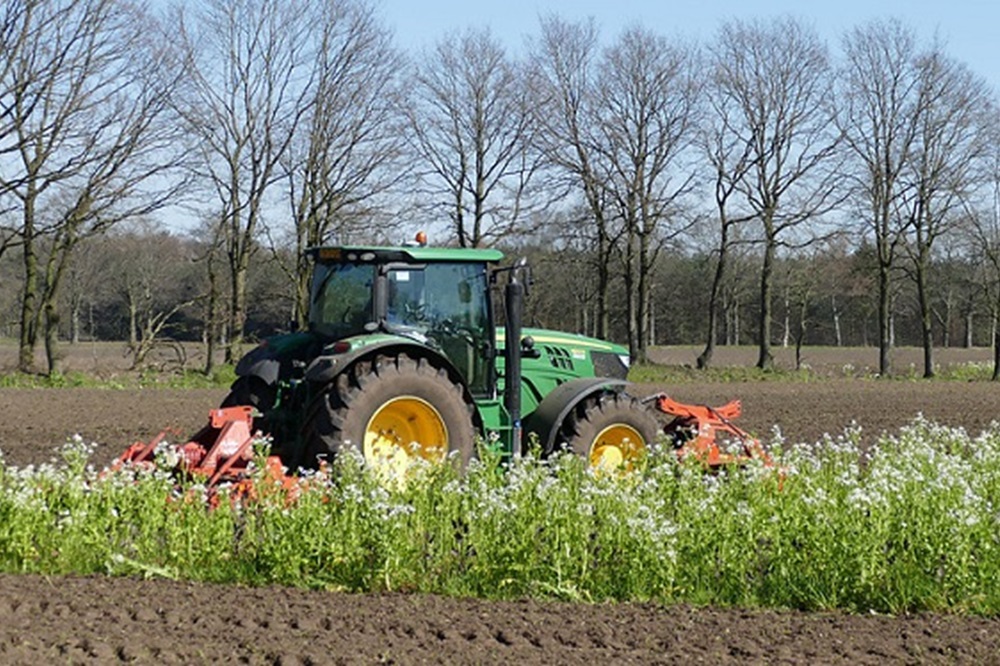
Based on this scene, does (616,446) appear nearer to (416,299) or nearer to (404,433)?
(404,433)

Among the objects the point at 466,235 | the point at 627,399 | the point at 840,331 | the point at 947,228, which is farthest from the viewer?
the point at 840,331

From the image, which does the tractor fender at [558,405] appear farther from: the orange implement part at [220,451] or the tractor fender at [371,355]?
the orange implement part at [220,451]

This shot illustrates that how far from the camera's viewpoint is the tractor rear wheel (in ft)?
35.2

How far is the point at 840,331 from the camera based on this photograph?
70.7m

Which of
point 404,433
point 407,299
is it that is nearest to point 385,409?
point 404,433

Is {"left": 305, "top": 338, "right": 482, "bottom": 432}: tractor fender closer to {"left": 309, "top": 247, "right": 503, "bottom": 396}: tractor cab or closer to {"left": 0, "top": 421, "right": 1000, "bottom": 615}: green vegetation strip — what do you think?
{"left": 309, "top": 247, "right": 503, "bottom": 396}: tractor cab

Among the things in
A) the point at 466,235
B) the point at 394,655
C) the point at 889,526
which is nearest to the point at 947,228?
the point at 466,235

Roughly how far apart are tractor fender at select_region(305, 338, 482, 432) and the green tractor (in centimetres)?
1

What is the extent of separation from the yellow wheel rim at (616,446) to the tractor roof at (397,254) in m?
1.98

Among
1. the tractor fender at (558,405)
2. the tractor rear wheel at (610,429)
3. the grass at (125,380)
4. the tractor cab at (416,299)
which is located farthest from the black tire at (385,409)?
the grass at (125,380)

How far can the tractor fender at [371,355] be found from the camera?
30.7ft

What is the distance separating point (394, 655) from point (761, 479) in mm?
3844

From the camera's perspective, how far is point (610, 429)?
1099 centimetres

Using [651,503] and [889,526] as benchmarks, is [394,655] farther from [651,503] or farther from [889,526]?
[889,526]
